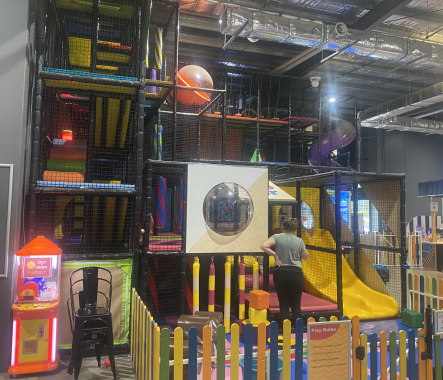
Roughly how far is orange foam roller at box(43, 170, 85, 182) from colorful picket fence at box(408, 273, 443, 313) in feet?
17.5

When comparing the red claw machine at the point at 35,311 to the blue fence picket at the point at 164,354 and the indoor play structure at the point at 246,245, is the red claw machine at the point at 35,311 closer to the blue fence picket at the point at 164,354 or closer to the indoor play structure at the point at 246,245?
the indoor play structure at the point at 246,245

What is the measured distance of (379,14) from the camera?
6.89 meters

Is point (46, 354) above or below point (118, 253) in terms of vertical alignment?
below

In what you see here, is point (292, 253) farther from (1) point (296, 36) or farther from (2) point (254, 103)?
(2) point (254, 103)

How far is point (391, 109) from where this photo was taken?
1040 cm

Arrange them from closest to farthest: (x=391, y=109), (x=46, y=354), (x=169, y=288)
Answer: (x=46, y=354)
(x=169, y=288)
(x=391, y=109)

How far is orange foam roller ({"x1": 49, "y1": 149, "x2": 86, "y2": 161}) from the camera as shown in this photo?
16.4ft

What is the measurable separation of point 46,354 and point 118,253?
135 centimetres

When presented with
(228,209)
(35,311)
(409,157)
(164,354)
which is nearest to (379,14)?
(228,209)

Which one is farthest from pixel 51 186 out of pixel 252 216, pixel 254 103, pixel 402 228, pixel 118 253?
pixel 254 103

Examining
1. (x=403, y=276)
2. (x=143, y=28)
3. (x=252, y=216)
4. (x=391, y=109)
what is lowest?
(x=403, y=276)

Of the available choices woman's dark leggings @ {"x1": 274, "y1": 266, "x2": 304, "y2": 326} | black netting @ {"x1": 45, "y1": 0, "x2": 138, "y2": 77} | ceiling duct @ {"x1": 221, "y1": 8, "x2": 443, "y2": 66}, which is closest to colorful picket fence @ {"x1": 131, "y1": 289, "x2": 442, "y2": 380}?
woman's dark leggings @ {"x1": 274, "y1": 266, "x2": 304, "y2": 326}

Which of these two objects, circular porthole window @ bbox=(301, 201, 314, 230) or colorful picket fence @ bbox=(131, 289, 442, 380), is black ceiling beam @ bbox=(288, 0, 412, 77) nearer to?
circular porthole window @ bbox=(301, 201, 314, 230)

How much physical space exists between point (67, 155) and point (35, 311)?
2076 mm
